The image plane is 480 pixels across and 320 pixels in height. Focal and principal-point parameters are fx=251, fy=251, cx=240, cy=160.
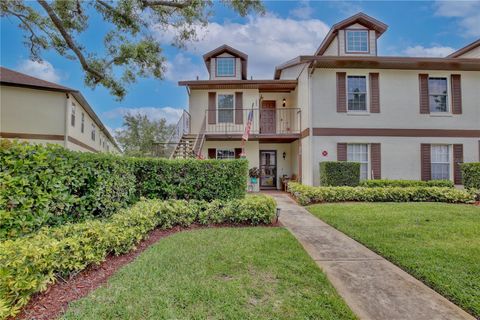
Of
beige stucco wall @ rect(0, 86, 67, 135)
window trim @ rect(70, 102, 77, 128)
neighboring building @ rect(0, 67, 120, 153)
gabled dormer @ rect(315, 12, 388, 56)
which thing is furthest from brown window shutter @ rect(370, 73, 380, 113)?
window trim @ rect(70, 102, 77, 128)

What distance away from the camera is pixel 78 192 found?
4.70 metres

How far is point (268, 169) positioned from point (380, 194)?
7071 mm

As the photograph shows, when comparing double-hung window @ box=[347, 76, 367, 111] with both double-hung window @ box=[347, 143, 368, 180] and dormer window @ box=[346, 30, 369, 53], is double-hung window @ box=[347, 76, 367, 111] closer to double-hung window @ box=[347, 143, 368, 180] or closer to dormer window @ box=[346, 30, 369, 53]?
double-hung window @ box=[347, 143, 368, 180]

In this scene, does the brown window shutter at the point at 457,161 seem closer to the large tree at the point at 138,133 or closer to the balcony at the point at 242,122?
the balcony at the point at 242,122

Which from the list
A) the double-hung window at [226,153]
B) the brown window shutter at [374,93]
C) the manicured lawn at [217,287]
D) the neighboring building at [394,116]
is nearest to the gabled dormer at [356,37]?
the neighboring building at [394,116]

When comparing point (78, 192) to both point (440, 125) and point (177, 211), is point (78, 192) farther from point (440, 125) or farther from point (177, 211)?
point (440, 125)

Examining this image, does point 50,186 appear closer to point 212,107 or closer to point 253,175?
point 253,175

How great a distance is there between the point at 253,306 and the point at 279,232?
10.3ft

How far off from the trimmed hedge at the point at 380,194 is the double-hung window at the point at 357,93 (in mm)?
4174

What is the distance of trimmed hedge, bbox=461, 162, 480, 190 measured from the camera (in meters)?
10.1

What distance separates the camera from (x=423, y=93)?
11.9 metres

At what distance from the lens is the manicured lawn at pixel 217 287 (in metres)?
2.67

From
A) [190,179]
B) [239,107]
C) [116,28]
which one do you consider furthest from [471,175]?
[116,28]

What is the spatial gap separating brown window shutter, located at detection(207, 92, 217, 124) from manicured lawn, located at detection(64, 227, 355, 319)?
34.5ft
